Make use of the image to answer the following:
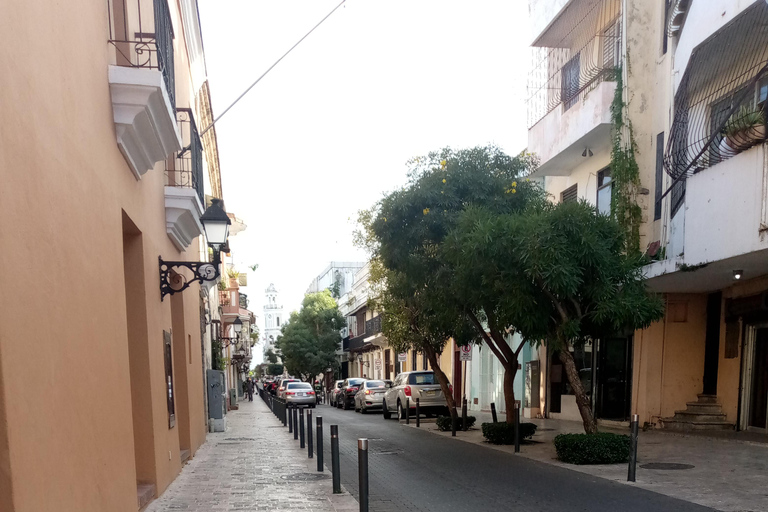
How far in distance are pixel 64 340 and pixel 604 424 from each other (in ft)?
53.5

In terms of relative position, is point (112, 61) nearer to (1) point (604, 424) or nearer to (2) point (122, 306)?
(2) point (122, 306)

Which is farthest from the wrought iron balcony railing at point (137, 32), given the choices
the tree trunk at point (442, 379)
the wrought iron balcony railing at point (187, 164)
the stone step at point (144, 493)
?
the tree trunk at point (442, 379)

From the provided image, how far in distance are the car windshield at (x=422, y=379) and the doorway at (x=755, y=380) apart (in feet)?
34.3

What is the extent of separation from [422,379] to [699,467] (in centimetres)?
1377

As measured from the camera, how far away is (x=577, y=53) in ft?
63.7

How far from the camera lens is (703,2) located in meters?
12.2

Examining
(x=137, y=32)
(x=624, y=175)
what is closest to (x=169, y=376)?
(x=137, y=32)

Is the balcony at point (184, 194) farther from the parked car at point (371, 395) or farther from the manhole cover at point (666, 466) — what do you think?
the parked car at point (371, 395)

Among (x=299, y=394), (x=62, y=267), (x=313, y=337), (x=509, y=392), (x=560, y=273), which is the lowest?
(x=313, y=337)

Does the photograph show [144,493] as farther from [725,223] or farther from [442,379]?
[442,379]

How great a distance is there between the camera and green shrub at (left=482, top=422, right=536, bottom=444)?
1423 centimetres

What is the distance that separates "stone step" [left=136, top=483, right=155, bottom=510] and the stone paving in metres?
5.98

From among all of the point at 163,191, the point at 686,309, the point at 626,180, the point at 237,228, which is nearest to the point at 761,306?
the point at 686,309

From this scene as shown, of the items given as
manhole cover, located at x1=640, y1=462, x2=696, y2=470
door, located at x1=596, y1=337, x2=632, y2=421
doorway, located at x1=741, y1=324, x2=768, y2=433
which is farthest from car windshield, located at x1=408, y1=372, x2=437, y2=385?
manhole cover, located at x1=640, y1=462, x2=696, y2=470
